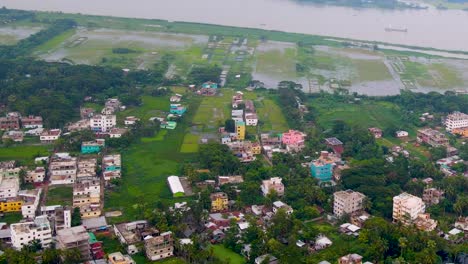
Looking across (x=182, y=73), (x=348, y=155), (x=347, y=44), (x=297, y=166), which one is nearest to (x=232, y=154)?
(x=297, y=166)

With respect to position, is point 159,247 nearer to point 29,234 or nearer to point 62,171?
point 29,234

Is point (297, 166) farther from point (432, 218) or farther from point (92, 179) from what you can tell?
point (92, 179)

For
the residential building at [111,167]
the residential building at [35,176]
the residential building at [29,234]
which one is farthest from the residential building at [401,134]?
the residential building at [29,234]

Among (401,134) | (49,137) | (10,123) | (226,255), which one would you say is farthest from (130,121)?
(226,255)

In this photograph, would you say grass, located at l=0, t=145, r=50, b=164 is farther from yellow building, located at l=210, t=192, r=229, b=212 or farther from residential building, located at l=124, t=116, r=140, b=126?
yellow building, located at l=210, t=192, r=229, b=212

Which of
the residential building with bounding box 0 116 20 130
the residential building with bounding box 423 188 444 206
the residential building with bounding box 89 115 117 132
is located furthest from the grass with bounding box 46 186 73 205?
the residential building with bounding box 423 188 444 206

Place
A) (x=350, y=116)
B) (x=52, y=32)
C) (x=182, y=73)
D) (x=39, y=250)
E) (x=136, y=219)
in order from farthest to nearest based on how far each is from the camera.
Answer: (x=52, y=32), (x=182, y=73), (x=350, y=116), (x=136, y=219), (x=39, y=250)
